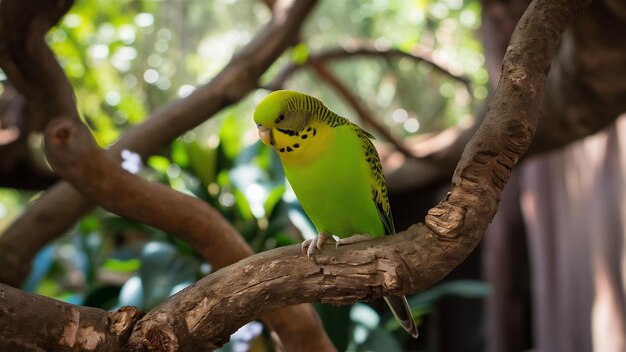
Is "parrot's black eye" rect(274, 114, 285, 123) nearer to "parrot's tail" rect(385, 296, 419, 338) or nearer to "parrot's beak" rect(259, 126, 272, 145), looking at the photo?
"parrot's beak" rect(259, 126, 272, 145)

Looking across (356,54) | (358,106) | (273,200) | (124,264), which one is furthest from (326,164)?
(356,54)

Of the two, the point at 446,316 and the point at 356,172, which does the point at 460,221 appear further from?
the point at 446,316

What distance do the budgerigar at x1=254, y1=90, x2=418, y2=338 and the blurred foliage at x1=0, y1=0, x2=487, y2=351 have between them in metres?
0.66

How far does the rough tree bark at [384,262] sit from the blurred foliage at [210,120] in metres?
0.92

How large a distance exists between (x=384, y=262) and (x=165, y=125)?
132 cm

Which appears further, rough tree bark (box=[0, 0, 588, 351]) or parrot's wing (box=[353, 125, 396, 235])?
parrot's wing (box=[353, 125, 396, 235])

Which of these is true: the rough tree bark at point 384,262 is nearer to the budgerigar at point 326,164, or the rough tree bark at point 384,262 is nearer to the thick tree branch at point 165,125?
the budgerigar at point 326,164

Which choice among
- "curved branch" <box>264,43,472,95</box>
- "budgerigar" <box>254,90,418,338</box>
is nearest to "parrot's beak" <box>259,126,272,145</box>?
"budgerigar" <box>254,90,418,338</box>

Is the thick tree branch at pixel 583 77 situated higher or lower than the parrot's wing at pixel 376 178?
higher

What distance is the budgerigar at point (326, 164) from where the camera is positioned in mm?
1146

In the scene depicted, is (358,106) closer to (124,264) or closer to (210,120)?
(210,120)

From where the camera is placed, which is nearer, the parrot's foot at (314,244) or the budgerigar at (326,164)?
the parrot's foot at (314,244)

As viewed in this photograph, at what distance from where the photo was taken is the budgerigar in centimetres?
115

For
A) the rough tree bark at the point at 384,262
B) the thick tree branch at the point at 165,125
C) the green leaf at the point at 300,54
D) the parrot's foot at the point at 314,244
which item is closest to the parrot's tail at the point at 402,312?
the parrot's foot at the point at 314,244
